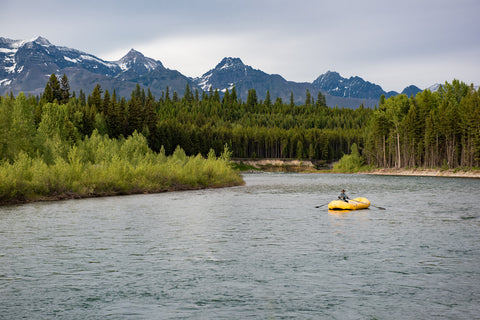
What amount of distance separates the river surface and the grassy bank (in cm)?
1093

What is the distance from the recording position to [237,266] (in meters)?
22.7

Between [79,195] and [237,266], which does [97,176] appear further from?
[237,266]

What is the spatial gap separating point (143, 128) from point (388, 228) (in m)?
119

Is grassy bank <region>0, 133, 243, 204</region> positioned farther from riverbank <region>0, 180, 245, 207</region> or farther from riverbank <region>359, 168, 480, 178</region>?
riverbank <region>359, 168, 480, 178</region>

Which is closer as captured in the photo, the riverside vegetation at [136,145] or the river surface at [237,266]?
the river surface at [237,266]

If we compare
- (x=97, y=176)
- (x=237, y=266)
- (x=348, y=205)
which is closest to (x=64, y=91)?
(x=97, y=176)

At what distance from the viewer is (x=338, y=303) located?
56.3 ft

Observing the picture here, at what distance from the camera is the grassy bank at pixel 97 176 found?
2012 inches

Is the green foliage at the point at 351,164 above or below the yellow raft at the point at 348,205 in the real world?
above

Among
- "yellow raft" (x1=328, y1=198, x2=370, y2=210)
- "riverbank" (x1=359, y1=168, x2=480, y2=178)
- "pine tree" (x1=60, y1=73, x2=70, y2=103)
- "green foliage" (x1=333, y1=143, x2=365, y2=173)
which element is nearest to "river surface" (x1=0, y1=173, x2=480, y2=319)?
"yellow raft" (x1=328, y1=198, x2=370, y2=210)

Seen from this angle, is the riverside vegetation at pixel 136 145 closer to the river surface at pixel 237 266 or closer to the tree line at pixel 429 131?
the tree line at pixel 429 131

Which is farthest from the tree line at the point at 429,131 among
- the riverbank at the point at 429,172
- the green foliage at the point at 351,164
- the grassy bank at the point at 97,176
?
the grassy bank at the point at 97,176

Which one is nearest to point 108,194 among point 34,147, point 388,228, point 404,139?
point 34,147

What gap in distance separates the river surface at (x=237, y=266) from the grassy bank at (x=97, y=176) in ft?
35.9
